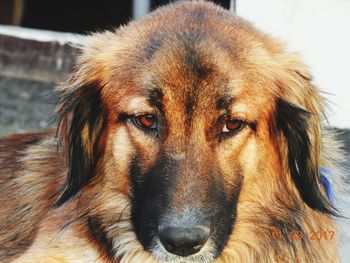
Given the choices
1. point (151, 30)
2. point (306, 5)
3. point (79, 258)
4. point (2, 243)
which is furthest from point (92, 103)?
point (306, 5)

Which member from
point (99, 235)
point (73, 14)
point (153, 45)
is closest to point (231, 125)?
point (153, 45)

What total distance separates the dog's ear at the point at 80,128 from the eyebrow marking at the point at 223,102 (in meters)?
0.58

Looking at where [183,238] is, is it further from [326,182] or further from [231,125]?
[326,182]

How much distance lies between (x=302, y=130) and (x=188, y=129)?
566 mm

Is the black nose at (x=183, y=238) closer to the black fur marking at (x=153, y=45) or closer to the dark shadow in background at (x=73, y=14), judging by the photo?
the black fur marking at (x=153, y=45)

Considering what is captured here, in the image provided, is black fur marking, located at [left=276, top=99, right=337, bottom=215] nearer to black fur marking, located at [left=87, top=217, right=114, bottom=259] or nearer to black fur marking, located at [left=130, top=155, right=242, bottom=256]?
black fur marking, located at [left=130, top=155, right=242, bottom=256]

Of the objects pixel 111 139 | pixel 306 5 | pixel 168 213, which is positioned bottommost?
pixel 168 213

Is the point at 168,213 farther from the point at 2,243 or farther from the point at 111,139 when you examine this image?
the point at 2,243

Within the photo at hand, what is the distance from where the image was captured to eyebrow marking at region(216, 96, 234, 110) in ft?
11.1

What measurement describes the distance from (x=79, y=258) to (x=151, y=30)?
110cm

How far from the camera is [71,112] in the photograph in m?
3.67

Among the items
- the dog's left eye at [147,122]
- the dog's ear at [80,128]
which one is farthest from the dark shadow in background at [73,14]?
the dog's left eye at [147,122]

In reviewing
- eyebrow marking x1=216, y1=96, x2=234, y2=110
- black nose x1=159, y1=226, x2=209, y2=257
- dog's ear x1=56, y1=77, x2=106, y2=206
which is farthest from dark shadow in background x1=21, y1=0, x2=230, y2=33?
black nose x1=159, y1=226, x2=209, y2=257

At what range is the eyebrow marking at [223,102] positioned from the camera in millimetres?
3369
